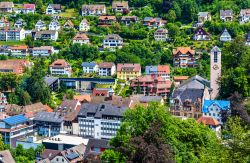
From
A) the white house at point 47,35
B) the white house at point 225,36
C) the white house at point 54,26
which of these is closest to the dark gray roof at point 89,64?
the white house at point 47,35

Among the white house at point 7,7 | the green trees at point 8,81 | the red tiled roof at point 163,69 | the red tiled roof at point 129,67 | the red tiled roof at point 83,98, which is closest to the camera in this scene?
the red tiled roof at point 83,98

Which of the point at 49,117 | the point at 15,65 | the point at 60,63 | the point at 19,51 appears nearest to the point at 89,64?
the point at 60,63

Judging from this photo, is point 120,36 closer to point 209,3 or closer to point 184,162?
point 209,3

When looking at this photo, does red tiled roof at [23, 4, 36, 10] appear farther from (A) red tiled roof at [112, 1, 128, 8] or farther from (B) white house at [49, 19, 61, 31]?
(A) red tiled roof at [112, 1, 128, 8]

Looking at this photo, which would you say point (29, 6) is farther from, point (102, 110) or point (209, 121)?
point (209, 121)

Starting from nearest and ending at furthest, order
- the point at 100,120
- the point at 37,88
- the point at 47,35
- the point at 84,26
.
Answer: the point at 100,120 → the point at 37,88 → the point at 47,35 → the point at 84,26

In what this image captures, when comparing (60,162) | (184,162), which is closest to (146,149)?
(184,162)

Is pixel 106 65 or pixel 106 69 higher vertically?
pixel 106 65

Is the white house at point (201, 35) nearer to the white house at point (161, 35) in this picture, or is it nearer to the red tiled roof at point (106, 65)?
the white house at point (161, 35)
